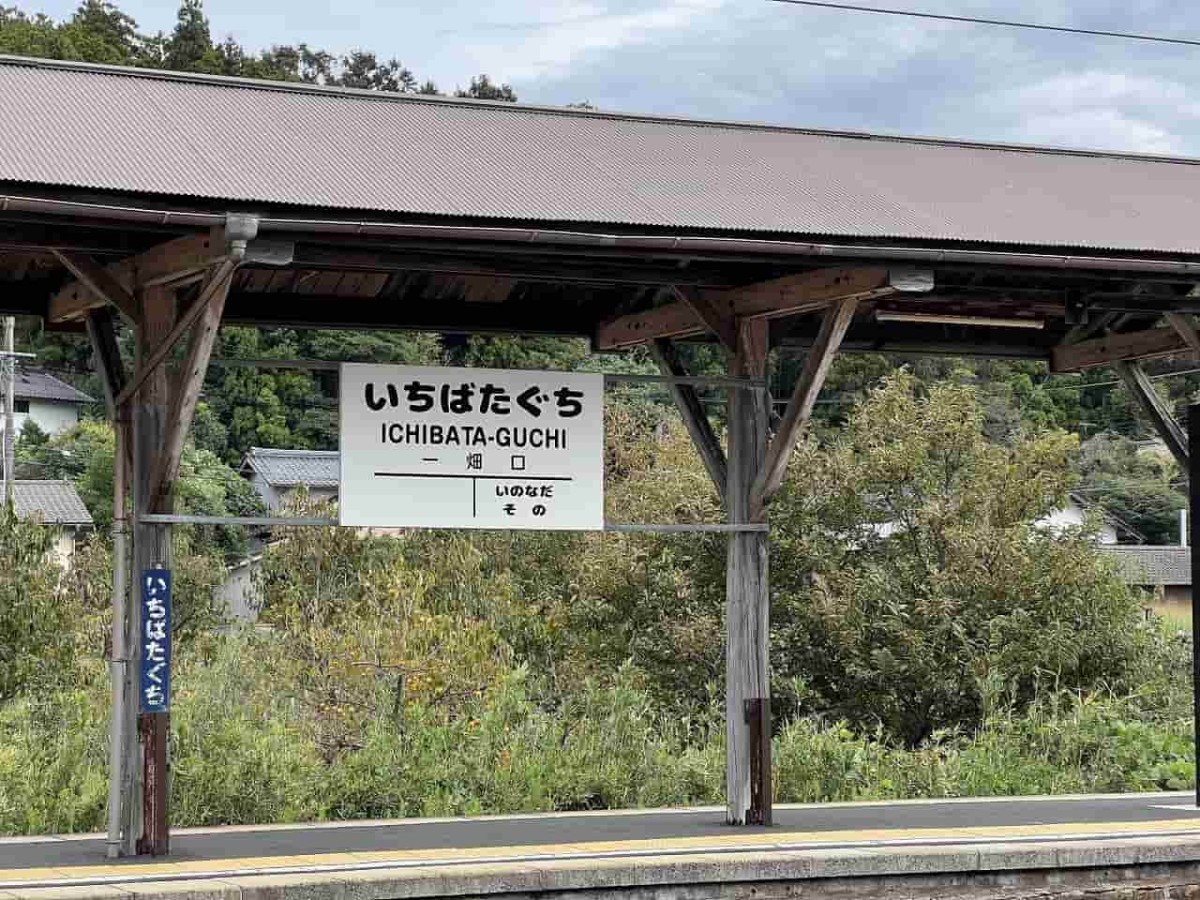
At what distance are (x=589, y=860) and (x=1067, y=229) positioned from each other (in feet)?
13.6

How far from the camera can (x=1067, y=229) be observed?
9289mm

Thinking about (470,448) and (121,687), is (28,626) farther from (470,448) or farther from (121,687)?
(470,448)

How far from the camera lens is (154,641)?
7.86m

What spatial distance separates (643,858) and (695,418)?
2.72 meters

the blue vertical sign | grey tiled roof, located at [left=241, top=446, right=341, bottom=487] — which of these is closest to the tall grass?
the blue vertical sign

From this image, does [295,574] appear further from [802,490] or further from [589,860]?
[589,860]

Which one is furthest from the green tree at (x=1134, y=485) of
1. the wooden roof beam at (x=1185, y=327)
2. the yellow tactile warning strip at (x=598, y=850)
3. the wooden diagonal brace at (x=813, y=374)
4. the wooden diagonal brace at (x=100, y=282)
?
the wooden diagonal brace at (x=100, y=282)

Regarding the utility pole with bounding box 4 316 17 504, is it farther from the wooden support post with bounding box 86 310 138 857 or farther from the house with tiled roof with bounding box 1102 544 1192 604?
the wooden support post with bounding box 86 310 138 857

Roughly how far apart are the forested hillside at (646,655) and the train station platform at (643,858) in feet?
7.20

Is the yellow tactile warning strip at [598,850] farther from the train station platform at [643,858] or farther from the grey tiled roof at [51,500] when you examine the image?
the grey tiled roof at [51,500]

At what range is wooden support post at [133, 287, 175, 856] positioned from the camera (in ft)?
25.6

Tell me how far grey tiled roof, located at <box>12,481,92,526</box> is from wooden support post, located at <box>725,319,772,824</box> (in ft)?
86.2

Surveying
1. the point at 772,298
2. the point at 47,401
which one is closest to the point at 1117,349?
the point at 772,298

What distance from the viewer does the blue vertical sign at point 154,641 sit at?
7.84 metres
